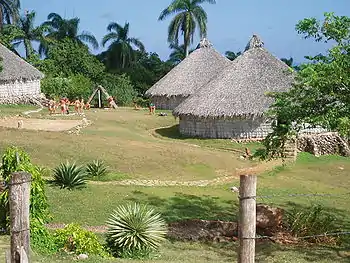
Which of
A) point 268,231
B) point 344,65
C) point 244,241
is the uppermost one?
point 344,65

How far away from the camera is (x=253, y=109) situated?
29047 mm

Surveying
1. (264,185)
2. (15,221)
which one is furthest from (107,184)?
(15,221)

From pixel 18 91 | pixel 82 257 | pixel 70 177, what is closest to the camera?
pixel 82 257

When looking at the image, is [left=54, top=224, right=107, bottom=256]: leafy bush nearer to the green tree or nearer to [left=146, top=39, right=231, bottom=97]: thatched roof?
[left=146, top=39, right=231, bottom=97]: thatched roof

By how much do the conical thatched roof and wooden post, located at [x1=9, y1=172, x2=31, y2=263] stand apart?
23301 millimetres

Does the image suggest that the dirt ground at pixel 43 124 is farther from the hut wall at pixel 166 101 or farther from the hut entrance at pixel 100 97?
the hut wall at pixel 166 101

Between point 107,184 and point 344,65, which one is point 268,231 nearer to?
point 344,65

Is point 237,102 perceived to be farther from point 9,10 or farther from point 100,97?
point 9,10

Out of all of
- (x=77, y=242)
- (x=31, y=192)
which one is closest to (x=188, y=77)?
(x=31, y=192)

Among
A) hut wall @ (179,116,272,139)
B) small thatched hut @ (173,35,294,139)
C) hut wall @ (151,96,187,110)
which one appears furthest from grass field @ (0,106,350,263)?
hut wall @ (151,96,187,110)

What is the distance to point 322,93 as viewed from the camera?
1238 centimetres

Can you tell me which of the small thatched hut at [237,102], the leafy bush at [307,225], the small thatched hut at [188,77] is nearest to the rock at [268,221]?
the leafy bush at [307,225]

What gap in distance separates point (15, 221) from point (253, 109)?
2358cm

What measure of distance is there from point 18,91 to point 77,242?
35.3 m
